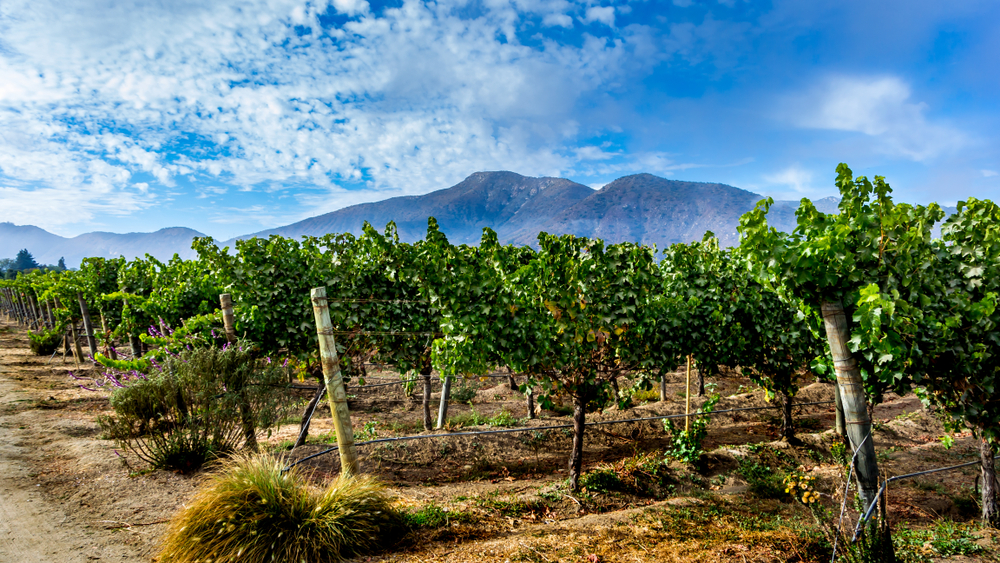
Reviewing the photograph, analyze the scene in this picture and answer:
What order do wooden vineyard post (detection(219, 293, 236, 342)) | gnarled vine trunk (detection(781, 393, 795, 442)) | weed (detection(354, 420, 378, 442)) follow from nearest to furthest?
→ wooden vineyard post (detection(219, 293, 236, 342)) → weed (detection(354, 420, 378, 442)) → gnarled vine trunk (detection(781, 393, 795, 442))

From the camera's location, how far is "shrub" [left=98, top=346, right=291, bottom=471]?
19.4 ft

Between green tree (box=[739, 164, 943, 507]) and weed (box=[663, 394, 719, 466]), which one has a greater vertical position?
green tree (box=[739, 164, 943, 507])

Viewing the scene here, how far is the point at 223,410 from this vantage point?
6.07 m

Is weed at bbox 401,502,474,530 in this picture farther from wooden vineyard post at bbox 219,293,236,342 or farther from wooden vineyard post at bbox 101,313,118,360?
wooden vineyard post at bbox 101,313,118,360

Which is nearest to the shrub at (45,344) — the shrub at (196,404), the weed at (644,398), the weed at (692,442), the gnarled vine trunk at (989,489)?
the shrub at (196,404)

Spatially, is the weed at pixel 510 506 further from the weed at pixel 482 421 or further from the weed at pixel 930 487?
the weed at pixel 930 487

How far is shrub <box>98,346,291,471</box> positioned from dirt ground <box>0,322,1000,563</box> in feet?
1.36

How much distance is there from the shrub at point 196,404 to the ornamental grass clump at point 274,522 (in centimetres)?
203

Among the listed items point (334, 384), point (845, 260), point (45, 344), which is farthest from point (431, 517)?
point (45, 344)

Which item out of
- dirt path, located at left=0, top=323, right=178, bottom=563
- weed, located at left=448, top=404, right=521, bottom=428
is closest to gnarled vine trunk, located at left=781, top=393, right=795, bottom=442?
weed, located at left=448, top=404, right=521, bottom=428

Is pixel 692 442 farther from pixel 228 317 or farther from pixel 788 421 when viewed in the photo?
pixel 228 317

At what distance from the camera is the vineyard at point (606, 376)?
391 cm

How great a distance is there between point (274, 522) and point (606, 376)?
499 centimetres

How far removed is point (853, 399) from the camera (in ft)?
11.6
